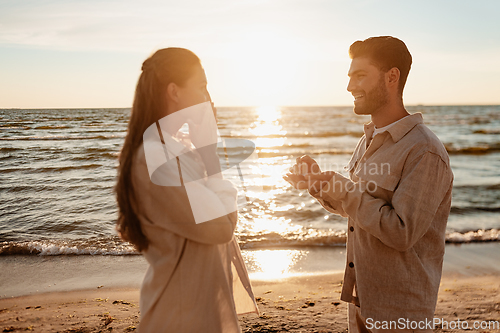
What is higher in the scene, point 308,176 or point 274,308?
point 308,176

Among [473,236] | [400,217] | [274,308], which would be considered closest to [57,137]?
[274,308]

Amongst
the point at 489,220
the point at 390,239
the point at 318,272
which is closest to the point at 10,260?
Answer: the point at 318,272

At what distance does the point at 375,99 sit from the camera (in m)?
2.40

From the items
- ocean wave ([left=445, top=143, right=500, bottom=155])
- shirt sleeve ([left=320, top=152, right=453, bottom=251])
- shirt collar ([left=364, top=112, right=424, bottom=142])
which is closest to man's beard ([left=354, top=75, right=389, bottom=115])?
shirt collar ([left=364, top=112, right=424, bottom=142])

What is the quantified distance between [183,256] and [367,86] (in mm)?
1617

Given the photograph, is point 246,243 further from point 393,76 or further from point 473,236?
point 393,76

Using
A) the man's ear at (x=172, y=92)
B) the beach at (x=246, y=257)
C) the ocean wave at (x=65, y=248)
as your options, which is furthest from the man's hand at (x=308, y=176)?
the ocean wave at (x=65, y=248)

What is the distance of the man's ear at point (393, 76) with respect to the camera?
2.35 meters

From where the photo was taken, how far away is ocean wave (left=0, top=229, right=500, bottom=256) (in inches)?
267

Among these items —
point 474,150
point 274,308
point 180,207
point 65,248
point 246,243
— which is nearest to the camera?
point 180,207

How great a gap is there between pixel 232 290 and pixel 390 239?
0.93 metres

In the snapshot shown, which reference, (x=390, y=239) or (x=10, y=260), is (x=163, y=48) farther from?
(x=10, y=260)

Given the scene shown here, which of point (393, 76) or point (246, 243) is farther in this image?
point (246, 243)

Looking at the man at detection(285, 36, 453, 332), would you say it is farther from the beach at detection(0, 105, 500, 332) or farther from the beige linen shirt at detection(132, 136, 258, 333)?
the beach at detection(0, 105, 500, 332)
